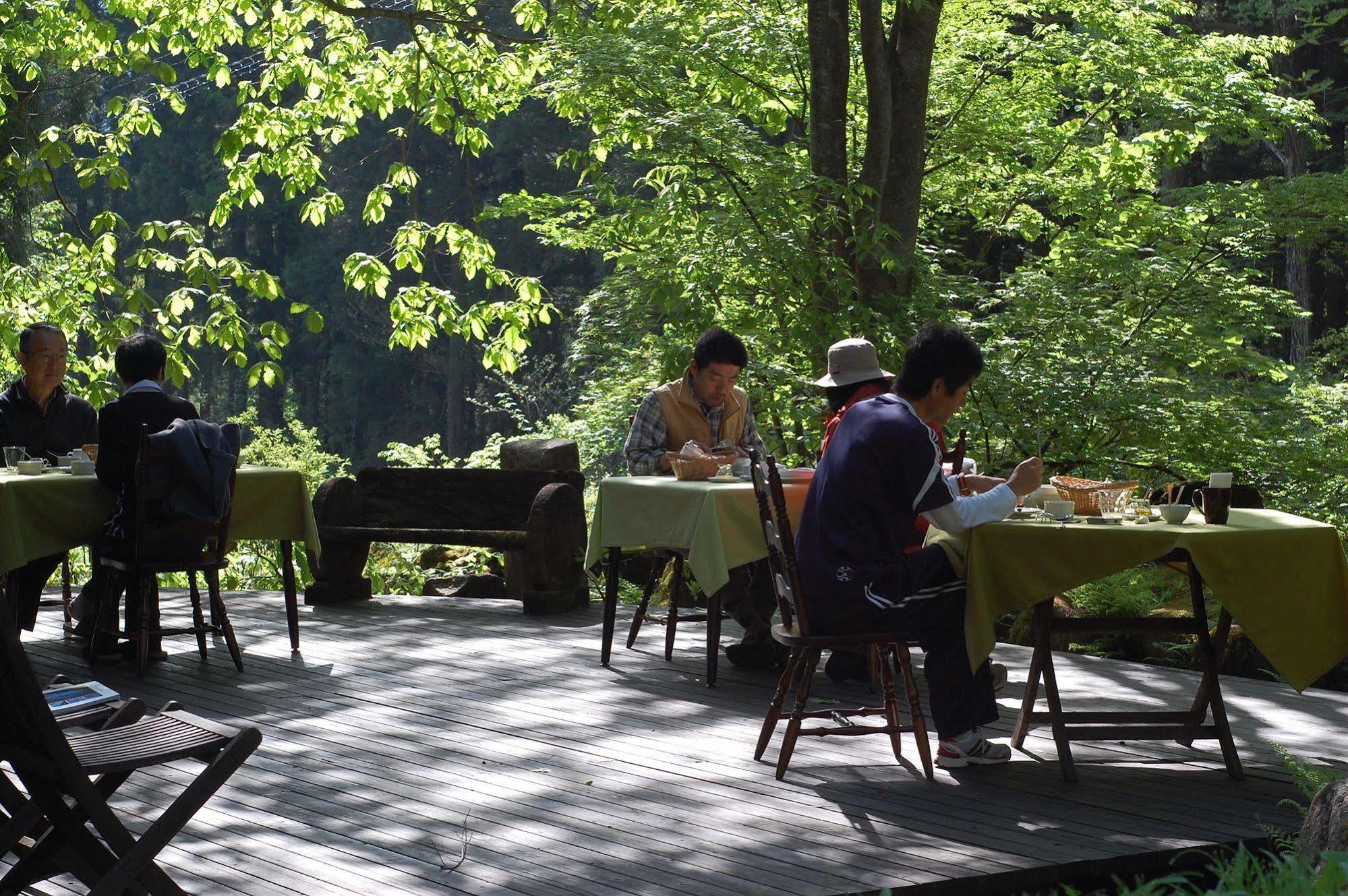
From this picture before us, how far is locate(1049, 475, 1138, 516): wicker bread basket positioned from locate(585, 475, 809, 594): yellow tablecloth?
1.20 m

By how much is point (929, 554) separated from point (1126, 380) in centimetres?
428

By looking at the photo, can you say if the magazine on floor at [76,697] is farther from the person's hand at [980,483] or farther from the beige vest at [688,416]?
the beige vest at [688,416]

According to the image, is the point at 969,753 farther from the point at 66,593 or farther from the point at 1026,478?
the point at 66,593

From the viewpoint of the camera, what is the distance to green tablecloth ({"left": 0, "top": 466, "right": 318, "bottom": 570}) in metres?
6.07

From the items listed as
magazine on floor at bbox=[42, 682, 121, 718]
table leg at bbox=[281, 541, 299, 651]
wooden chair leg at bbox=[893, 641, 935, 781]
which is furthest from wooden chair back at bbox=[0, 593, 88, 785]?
table leg at bbox=[281, 541, 299, 651]

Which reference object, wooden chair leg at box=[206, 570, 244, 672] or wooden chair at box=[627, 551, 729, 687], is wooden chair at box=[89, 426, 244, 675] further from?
wooden chair at box=[627, 551, 729, 687]

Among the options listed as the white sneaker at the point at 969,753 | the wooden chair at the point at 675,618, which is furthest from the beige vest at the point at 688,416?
the white sneaker at the point at 969,753

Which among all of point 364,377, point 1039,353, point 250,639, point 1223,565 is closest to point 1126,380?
point 1039,353

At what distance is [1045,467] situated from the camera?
8773 millimetres

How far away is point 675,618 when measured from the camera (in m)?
6.66

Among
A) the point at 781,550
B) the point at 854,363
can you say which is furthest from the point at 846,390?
the point at 781,550

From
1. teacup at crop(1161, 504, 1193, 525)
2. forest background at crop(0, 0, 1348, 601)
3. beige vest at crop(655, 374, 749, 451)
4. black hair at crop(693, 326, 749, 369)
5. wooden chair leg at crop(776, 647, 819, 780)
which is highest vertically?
forest background at crop(0, 0, 1348, 601)

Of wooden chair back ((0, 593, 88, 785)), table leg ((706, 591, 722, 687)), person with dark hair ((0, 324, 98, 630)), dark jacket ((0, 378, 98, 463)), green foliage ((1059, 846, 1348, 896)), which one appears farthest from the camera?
dark jacket ((0, 378, 98, 463))

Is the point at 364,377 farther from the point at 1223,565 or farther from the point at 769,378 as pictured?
the point at 1223,565
